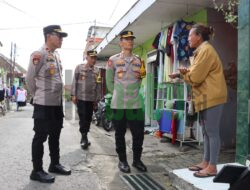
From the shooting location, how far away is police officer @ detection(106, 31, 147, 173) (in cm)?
533

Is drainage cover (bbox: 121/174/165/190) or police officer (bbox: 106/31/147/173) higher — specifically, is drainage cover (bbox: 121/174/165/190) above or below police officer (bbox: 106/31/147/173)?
below

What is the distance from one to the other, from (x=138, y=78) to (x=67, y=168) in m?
1.66

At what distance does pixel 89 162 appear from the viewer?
19.4 feet

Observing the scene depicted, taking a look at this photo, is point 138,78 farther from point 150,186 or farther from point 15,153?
point 15,153

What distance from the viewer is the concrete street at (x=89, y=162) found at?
4574 mm

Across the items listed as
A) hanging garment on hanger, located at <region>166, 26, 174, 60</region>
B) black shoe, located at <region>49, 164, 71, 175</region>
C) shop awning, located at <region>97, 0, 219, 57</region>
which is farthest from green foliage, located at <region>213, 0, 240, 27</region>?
black shoe, located at <region>49, 164, 71, 175</region>

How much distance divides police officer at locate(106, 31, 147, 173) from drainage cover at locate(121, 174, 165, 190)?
10.4 inches

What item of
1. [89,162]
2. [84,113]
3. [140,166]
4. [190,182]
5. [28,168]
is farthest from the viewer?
[84,113]

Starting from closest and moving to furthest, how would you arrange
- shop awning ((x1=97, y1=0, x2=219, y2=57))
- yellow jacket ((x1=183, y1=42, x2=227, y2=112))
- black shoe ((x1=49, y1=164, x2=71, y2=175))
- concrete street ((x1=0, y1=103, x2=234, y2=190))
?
yellow jacket ((x1=183, y1=42, x2=227, y2=112))
concrete street ((x1=0, y1=103, x2=234, y2=190))
black shoe ((x1=49, y1=164, x2=71, y2=175))
shop awning ((x1=97, y1=0, x2=219, y2=57))

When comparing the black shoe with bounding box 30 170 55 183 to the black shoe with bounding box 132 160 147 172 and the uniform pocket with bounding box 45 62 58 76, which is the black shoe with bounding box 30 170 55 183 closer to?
the uniform pocket with bounding box 45 62 58 76

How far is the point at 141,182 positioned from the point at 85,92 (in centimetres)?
291

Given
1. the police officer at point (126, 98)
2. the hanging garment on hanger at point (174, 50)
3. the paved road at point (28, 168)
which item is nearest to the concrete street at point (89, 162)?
the paved road at point (28, 168)

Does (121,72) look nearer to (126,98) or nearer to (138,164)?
(126,98)

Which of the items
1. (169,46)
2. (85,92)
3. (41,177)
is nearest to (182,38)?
(169,46)
